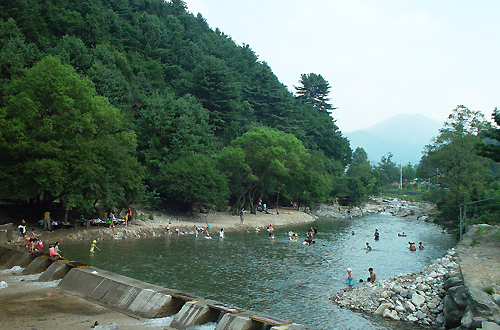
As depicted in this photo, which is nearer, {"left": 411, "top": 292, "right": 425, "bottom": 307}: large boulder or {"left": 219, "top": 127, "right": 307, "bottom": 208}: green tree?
{"left": 411, "top": 292, "right": 425, "bottom": 307}: large boulder

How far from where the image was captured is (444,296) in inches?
679

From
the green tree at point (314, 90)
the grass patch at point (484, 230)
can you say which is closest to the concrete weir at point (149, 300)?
the grass patch at point (484, 230)

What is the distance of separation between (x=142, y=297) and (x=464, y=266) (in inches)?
598

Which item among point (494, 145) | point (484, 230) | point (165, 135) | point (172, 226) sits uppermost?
point (165, 135)

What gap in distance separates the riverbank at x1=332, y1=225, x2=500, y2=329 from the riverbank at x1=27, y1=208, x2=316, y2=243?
2322 cm

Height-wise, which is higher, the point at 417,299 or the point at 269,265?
the point at 417,299

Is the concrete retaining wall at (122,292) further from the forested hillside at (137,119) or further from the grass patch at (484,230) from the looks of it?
the grass patch at (484,230)

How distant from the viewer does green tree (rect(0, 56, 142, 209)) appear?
30.0 metres

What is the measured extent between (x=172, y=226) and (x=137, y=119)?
2313cm

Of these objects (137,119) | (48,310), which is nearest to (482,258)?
(48,310)

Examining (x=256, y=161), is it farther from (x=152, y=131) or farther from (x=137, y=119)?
(x=137, y=119)

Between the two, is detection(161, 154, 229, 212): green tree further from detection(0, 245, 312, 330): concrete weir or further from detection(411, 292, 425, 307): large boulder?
detection(411, 292, 425, 307): large boulder

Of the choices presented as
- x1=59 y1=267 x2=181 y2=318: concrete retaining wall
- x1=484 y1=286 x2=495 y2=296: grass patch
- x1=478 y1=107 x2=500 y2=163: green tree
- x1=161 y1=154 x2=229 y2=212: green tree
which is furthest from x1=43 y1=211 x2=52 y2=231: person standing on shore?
x1=478 y1=107 x2=500 y2=163: green tree

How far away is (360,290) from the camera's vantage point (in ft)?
64.9
